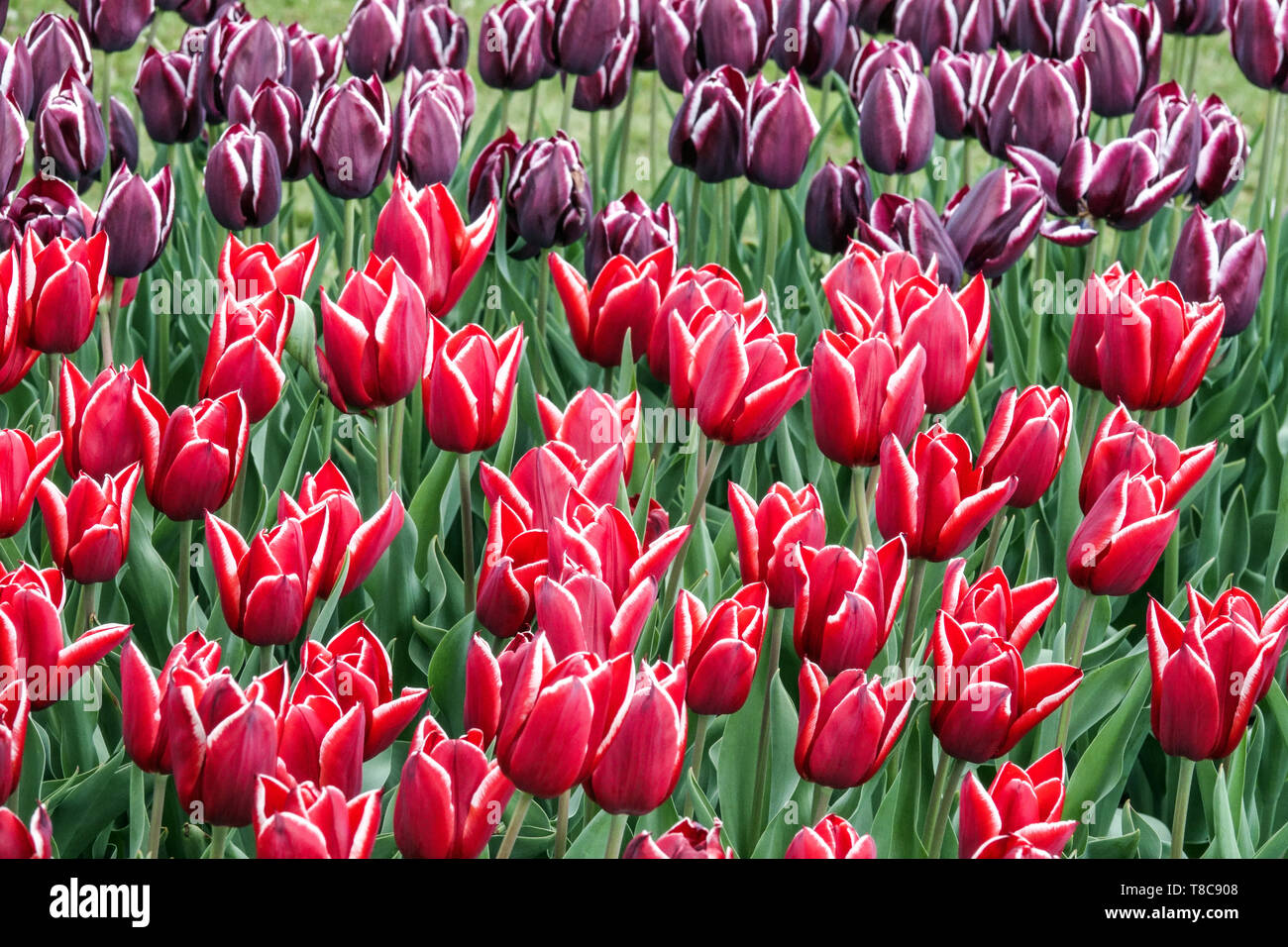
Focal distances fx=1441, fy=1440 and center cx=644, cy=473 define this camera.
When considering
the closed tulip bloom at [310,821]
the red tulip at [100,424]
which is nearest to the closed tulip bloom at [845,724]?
the closed tulip bloom at [310,821]

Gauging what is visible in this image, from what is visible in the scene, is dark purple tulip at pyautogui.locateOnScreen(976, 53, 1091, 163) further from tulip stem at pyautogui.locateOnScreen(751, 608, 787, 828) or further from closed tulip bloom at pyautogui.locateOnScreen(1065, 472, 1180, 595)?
tulip stem at pyautogui.locateOnScreen(751, 608, 787, 828)

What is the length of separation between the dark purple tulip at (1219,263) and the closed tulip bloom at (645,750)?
1.67m

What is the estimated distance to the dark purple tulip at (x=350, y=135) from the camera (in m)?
2.53

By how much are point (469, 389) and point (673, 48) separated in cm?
200

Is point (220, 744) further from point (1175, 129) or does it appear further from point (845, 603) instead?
point (1175, 129)

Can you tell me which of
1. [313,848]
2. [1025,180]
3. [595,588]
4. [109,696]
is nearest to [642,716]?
[595,588]

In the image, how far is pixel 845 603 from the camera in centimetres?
132

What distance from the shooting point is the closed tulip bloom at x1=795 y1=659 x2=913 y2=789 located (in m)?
1.25

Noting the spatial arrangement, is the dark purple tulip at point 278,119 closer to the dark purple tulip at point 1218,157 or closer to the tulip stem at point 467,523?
the tulip stem at point 467,523

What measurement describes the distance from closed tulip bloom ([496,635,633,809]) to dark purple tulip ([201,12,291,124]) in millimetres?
2018

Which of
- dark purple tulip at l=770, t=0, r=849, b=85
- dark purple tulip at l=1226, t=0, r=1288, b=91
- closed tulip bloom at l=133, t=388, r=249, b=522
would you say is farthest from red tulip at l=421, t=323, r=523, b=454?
dark purple tulip at l=1226, t=0, r=1288, b=91
